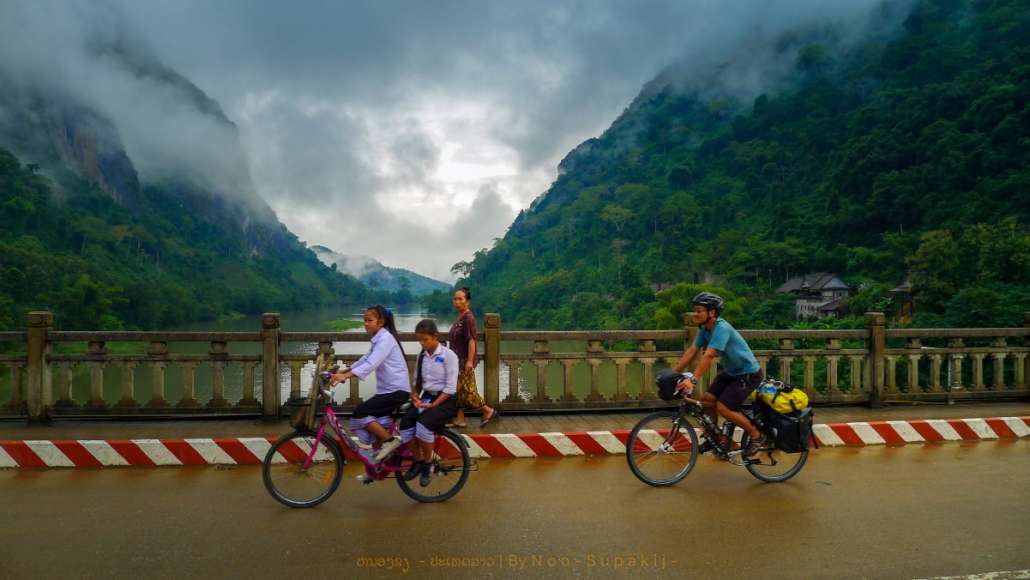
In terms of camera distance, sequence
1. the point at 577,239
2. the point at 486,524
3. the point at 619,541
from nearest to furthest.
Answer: the point at 619,541 → the point at 486,524 → the point at 577,239

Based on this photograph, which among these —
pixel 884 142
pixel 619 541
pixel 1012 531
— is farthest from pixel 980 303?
pixel 884 142

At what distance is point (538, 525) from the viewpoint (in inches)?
177

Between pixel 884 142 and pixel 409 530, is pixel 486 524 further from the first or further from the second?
pixel 884 142

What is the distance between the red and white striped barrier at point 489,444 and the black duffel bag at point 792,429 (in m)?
1.56

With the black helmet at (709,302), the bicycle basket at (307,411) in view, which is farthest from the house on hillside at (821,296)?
the bicycle basket at (307,411)

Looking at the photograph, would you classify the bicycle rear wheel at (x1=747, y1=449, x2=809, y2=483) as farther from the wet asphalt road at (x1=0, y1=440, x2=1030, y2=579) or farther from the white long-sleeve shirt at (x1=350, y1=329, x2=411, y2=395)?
the white long-sleeve shirt at (x1=350, y1=329, x2=411, y2=395)

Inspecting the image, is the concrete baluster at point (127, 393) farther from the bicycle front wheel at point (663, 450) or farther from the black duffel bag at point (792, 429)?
the black duffel bag at point (792, 429)

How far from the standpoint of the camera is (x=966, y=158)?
50125 millimetres

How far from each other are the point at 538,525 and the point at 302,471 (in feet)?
5.90

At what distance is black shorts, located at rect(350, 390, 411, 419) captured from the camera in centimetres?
500

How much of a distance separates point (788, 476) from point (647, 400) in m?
2.69

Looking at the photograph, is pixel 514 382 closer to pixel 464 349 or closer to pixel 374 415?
pixel 464 349

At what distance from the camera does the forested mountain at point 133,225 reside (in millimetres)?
51812

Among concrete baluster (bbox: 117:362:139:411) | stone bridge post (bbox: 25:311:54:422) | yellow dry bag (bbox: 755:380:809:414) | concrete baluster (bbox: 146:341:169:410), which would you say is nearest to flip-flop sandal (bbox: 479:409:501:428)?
yellow dry bag (bbox: 755:380:809:414)
